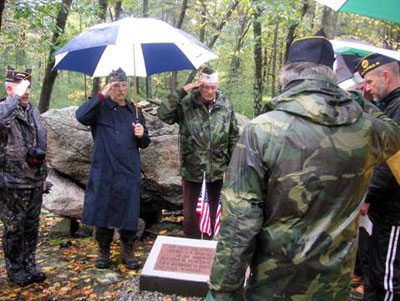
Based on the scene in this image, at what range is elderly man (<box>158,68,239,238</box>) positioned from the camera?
16.1 ft

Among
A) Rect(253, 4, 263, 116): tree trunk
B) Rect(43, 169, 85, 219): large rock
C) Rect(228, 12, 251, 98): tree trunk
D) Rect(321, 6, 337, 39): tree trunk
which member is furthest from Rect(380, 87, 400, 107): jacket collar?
Rect(228, 12, 251, 98): tree trunk

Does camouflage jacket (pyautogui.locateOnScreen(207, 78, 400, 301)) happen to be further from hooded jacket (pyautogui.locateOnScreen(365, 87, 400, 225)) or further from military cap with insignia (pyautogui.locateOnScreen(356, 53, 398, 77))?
military cap with insignia (pyautogui.locateOnScreen(356, 53, 398, 77))

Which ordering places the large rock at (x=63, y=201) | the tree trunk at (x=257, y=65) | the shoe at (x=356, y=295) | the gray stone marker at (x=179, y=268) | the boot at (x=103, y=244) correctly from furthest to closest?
the tree trunk at (x=257, y=65)
the large rock at (x=63, y=201)
the boot at (x=103, y=244)
the shoe at (x=356, y=295)
the gray stone marker at (x=179, y=268)

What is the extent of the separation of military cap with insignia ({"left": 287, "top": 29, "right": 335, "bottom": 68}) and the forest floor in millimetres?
2770

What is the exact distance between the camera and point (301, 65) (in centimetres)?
204

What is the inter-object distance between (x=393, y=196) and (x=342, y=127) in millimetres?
1552

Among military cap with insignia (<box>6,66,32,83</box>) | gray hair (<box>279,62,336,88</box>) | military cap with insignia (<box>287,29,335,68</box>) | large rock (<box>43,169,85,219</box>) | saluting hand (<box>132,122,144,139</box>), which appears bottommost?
large rock (<box>43,169,85,219</box>)

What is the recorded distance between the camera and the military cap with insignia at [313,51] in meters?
2.03

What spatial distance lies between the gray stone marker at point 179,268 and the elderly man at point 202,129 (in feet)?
2.38

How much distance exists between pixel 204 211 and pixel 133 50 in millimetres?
2042

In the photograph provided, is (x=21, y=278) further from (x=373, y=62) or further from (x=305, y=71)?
(x=373, y=62)

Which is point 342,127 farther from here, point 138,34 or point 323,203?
point 138,34

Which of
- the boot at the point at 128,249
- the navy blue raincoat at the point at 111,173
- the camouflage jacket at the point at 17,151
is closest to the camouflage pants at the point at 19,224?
the camouflage jacket at the point at 17,151

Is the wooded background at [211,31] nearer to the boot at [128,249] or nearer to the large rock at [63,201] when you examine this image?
the large rock at [63,201]
